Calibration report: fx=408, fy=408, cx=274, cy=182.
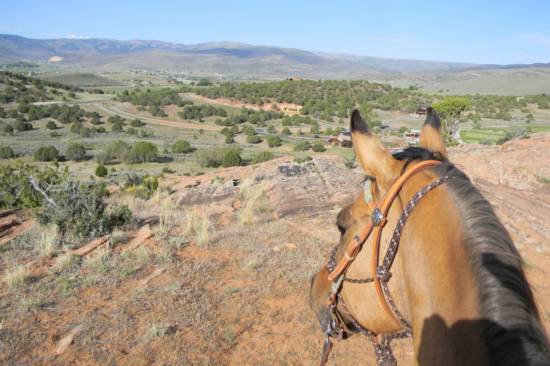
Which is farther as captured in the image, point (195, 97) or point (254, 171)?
point (195, 97)

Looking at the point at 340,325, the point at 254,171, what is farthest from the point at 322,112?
the point at 340,325

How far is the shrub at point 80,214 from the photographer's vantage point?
8.41 m

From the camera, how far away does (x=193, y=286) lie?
6008 millimetres

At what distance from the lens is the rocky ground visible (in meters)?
4.47

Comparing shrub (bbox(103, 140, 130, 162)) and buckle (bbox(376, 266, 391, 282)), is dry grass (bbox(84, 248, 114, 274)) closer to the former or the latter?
buckle (bbox(376, 266, 391, 282))

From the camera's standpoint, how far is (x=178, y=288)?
5.82m

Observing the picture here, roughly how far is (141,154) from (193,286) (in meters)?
27.4

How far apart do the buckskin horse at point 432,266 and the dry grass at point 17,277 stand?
561cm

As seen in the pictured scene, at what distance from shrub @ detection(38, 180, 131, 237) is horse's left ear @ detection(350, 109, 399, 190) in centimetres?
778

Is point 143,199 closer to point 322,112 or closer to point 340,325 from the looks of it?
point 340,325

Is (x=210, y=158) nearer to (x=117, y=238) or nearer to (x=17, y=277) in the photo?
(x=117, y=238)

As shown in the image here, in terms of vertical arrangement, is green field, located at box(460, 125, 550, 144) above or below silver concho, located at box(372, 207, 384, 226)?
below

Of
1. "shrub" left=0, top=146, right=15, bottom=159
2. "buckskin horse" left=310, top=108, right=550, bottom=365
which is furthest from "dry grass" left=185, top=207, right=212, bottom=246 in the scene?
"shrub" left=0, top=146, right=15, bottom=159

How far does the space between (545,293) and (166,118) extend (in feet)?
197
